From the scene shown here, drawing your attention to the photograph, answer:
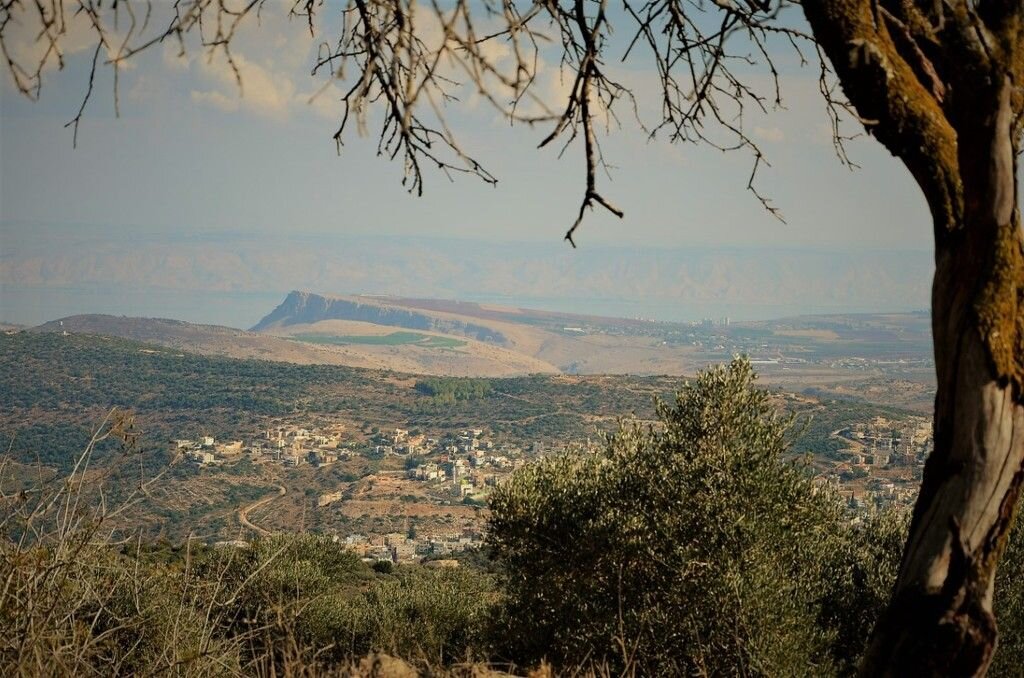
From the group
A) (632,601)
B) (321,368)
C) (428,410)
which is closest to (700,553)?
(632,601)

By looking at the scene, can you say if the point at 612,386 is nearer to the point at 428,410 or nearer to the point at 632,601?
the point at 428,410

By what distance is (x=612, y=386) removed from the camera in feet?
297

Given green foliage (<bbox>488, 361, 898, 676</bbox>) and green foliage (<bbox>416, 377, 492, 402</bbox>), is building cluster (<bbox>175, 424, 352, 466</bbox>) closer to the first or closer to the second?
green foliage (<bbox>416, 377, 492, 402</bbox>)

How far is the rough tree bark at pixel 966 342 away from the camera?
2639 millimetres

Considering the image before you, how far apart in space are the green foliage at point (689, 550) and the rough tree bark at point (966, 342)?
7.97m

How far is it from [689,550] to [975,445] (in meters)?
9.73

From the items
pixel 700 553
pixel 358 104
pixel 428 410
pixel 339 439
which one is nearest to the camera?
pixel 358 104

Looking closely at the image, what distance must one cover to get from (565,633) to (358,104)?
1158 cm

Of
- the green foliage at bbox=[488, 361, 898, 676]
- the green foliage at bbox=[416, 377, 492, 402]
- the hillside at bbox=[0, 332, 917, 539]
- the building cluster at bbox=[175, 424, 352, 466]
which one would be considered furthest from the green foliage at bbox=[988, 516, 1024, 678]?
the green foliage at bbox=[416, 377, 492, 402]

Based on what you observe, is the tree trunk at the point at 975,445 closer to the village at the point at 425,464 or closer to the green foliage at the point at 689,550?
the green foliage at the point at 689,550

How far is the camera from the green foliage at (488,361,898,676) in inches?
438

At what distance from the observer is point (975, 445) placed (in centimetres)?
266

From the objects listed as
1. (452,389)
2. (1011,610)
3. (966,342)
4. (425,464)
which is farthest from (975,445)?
(452,389)

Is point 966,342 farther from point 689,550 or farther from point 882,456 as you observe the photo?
point 882,456
